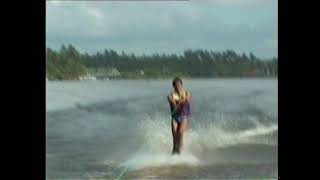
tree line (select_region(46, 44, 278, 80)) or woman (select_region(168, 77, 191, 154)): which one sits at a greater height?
tree line (select_region(46, 44, 278, 80))

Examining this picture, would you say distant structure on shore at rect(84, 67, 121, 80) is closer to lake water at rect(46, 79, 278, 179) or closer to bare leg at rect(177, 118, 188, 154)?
lake water at rect(46, 79, 278, 179)

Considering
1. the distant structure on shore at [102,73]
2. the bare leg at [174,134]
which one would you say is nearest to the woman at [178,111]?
the bare leg at [174,134]

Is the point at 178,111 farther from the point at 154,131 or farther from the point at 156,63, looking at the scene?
the point at 156,63

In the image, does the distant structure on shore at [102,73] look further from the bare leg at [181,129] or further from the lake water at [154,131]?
the bare leg at [181,129]

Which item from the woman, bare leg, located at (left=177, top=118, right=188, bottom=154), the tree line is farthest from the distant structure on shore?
bare leg, located at (left=177, top=118, right=188, bottom=154)

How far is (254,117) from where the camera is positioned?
4.12 metres

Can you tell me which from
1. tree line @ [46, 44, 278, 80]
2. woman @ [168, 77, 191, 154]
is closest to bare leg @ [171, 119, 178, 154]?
woman @ [168, 77, 191, 154]

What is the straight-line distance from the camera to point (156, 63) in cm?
409

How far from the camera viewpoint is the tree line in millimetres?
4078

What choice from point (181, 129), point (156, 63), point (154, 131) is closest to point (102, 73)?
point (156, 63)

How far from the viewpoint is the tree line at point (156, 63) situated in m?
4.08
